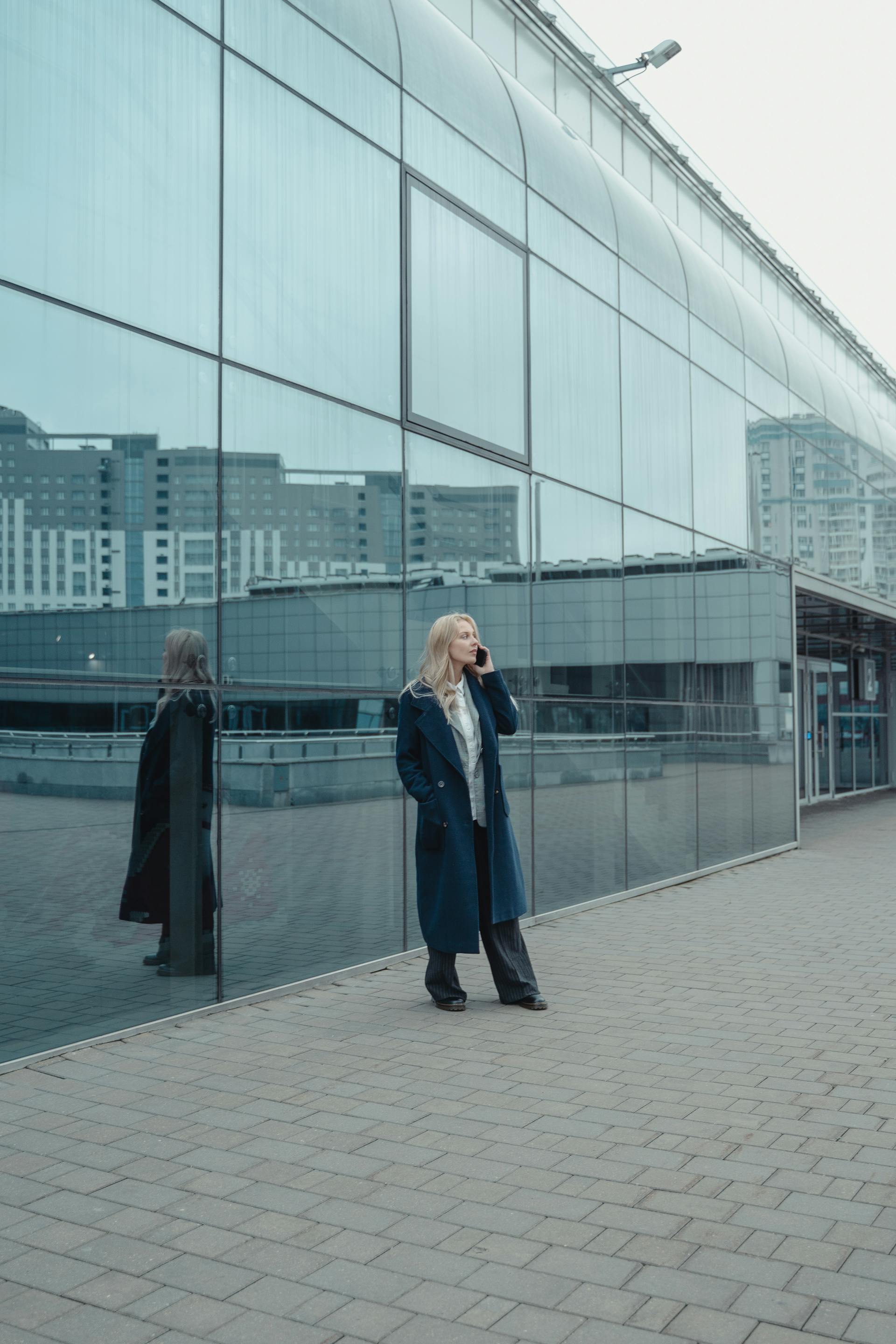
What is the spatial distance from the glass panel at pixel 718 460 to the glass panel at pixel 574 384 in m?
2.12

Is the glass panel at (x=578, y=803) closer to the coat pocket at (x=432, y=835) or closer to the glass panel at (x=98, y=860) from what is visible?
the coat pocket at (x=432, y=835)

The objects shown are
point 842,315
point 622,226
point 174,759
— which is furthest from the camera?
point 842,315

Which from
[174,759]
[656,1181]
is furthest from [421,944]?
[656,1181]

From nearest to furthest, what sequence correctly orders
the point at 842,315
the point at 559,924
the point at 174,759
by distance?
1. the point at 174,759
2. the point at 559,924
3. the point at 842,315

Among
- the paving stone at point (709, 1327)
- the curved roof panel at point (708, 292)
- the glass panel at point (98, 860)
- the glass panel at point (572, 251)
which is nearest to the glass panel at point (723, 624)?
the curved roof panel at point (708, 292)

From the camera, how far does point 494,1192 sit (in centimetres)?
386

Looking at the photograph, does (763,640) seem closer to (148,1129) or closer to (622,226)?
(622,226)

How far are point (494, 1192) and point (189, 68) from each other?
17.6 ft

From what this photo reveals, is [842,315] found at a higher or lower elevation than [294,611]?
higher

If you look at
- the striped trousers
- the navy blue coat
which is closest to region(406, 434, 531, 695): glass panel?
the navy blue coat

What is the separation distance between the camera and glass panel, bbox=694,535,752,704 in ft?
43.1

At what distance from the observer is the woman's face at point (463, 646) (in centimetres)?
636

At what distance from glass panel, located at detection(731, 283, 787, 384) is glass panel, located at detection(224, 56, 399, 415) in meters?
7.85

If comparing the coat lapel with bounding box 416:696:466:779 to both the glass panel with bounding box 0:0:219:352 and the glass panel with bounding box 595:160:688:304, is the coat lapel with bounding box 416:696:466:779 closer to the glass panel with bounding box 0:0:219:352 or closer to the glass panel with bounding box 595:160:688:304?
the glass panel with bounding box 0:0:219:352
